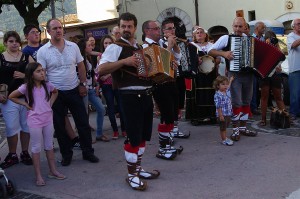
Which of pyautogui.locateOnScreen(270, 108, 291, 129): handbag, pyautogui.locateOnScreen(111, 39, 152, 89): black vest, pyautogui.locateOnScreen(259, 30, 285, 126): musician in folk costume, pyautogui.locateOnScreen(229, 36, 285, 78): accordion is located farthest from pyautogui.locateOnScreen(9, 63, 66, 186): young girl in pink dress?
pyautogui.locateOnScreen(259, 30, 285, 126): musician in folk costume

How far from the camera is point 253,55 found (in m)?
6.88

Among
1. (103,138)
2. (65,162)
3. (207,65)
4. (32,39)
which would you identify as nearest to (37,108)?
(65,162)

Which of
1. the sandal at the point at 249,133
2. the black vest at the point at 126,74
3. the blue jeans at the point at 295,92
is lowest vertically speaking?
the sandal at the point at 249,133

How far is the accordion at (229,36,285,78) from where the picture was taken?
6781mm

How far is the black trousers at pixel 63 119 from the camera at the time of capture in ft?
19.6

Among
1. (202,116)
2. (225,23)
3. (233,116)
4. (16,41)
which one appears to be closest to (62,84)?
(16,41)

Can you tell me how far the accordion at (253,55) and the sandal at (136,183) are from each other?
2741 mm

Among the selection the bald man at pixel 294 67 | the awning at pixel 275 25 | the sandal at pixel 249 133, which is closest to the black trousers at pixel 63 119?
the sandal at pixel 249 133

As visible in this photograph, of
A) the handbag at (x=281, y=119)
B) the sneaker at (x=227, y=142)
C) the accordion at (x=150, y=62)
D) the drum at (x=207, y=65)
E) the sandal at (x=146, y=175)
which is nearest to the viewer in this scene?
the accordion at (x=150, y=62)

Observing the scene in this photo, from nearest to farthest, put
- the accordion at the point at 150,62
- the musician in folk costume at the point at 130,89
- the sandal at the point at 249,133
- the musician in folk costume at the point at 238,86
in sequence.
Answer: the accordion at the point at 150,62 → the musician in folk costume at the point at 130,89 → the musician in folk costume at the point at 238,86 → the sandal at the point at 249,133

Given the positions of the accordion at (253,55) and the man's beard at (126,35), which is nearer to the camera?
the man's beard at (126,35)

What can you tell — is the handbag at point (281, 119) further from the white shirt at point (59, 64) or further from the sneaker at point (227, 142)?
the white shirt at point (59, 64)

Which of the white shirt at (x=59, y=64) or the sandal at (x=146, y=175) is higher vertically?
the white shirt at (x=59, y=64)

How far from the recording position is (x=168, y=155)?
607cm
